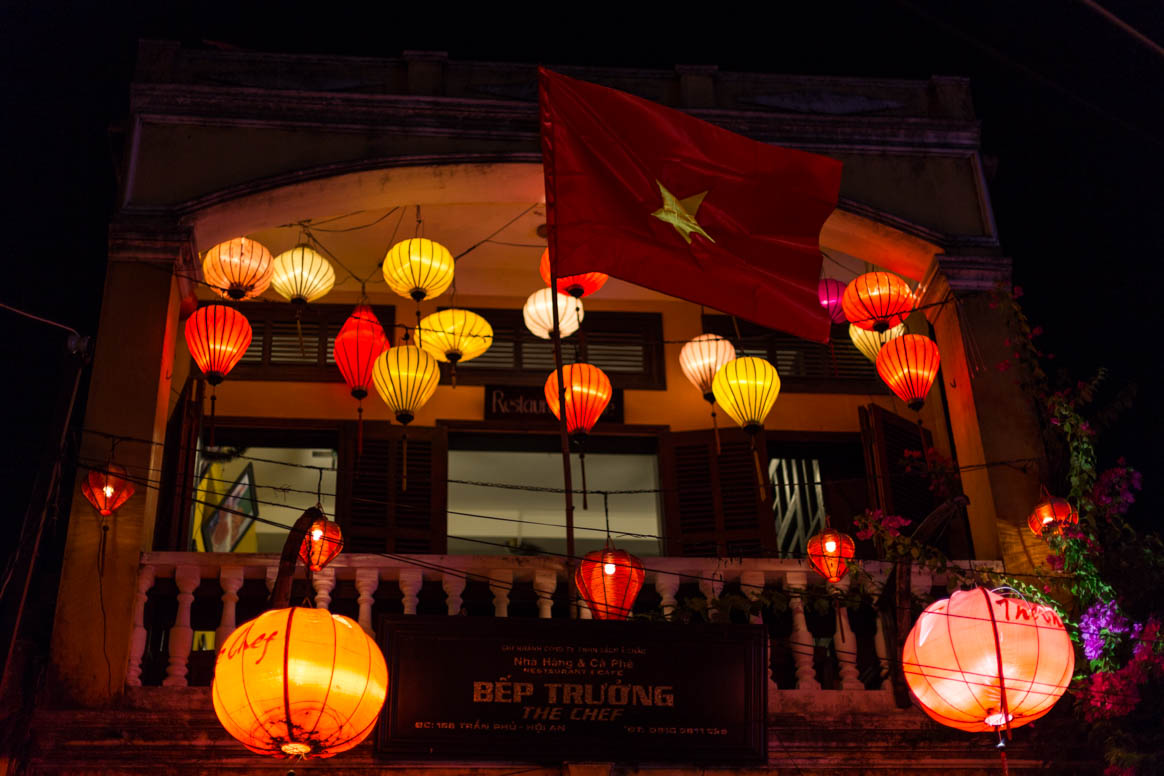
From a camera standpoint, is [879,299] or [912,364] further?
[879,299]

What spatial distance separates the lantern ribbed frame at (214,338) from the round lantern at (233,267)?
1.49ft

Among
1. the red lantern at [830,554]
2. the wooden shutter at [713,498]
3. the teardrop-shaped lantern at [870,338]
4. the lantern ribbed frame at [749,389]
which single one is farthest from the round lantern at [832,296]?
the red lantern at [830,554]

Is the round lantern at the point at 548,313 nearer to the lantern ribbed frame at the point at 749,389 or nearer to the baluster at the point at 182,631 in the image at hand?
the lantern ribbed frame at the point at 749,389

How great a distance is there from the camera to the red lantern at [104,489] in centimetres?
853

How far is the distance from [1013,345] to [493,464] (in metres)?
6.48

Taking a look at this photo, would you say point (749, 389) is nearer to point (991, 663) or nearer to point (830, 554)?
point (830, 554)

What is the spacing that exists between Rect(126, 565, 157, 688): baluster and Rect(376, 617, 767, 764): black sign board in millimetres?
1886

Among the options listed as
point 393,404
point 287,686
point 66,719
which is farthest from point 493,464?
point 287,686

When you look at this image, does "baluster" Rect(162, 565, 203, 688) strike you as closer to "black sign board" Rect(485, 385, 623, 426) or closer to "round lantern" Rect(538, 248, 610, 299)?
"round lantern" Rect(538, 248, 610, 299)

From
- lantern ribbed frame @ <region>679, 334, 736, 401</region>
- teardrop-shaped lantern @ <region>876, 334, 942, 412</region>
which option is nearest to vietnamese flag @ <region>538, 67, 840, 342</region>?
teardrop-shaped lantern @ <region>876, 334, 942, 412</region>

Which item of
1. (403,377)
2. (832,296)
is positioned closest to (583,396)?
(403,377)

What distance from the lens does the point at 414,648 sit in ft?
25.5

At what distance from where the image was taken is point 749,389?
10.7 metres

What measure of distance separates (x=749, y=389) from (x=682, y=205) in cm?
298
